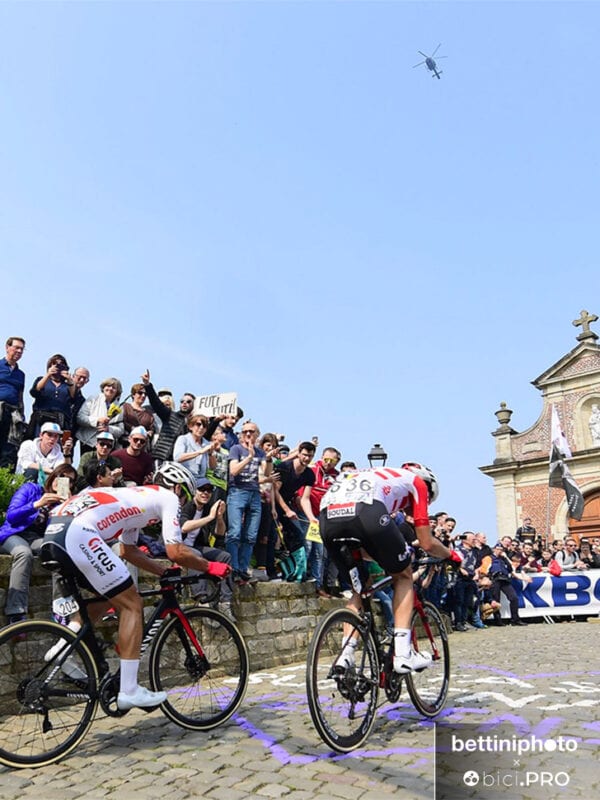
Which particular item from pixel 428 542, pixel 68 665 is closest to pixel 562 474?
pixel 428 542

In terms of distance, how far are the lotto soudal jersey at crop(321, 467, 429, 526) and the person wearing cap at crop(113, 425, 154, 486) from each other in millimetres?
3767

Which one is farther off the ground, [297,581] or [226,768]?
[297,581]

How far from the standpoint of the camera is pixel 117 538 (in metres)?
5.04

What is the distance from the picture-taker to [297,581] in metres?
10.2

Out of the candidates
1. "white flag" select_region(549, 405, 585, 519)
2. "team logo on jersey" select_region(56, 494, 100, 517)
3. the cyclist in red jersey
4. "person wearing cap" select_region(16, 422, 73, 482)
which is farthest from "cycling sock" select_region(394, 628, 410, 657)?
"white flag" select_region(549, 405, 585, 519)

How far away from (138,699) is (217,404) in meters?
6.74

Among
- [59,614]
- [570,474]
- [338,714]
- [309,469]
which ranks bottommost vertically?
[338,714]

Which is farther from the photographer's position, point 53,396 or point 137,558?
point 53,396

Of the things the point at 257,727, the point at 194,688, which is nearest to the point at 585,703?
the point at 257,727

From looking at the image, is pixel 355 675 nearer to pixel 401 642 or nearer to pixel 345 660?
pixel 345 660

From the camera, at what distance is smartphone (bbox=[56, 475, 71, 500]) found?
21.6 feet

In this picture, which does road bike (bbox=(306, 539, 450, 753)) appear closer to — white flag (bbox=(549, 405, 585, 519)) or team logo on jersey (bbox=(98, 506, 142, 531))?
team logo on jersey (bbox=(98, 506, 142, 531))

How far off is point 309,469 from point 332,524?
5.19 metres

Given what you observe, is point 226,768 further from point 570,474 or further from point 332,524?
point 570,474
